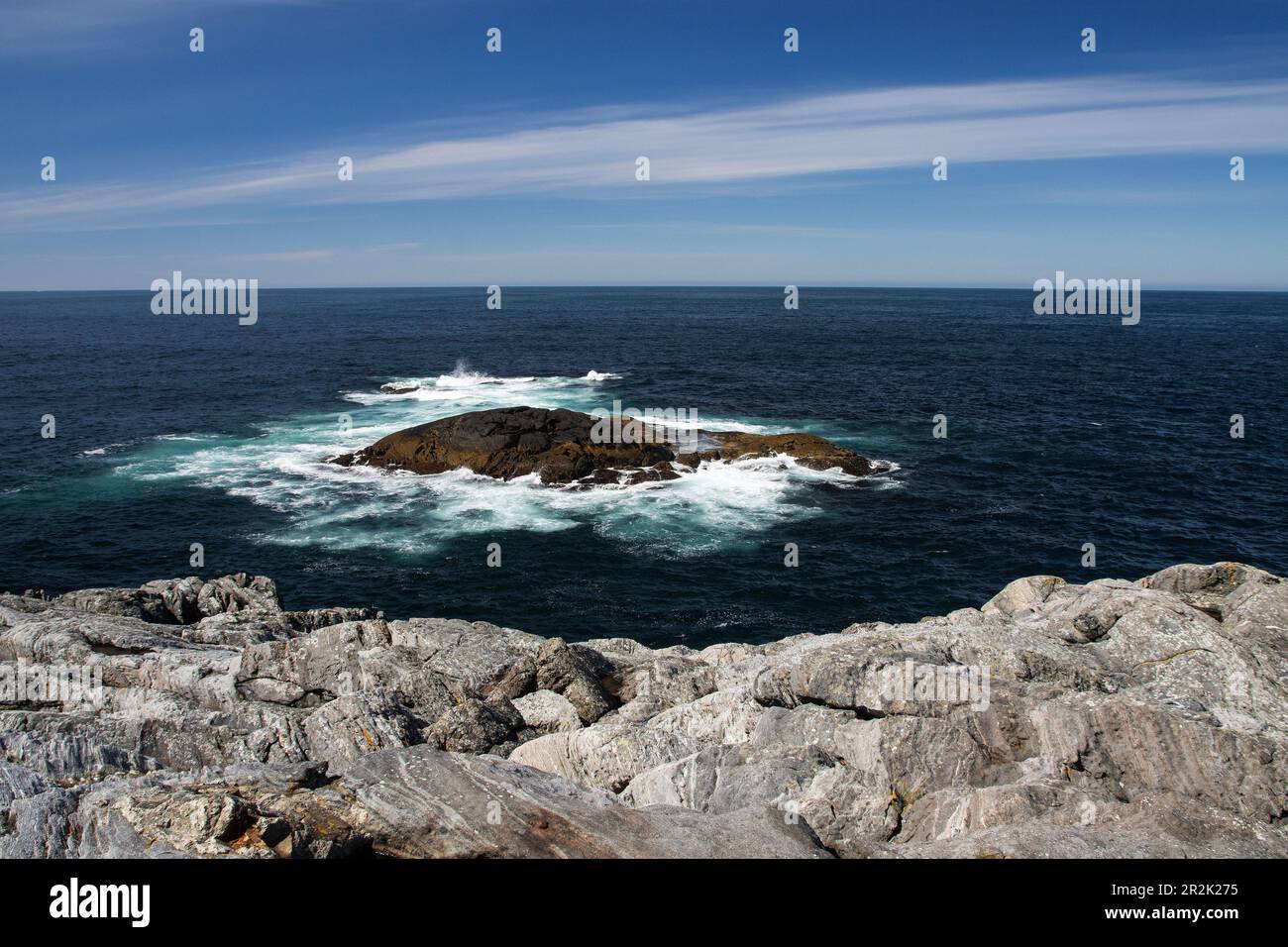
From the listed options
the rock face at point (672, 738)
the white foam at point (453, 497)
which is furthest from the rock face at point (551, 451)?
the rock face at point (672, 738)

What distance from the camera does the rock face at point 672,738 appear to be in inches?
409

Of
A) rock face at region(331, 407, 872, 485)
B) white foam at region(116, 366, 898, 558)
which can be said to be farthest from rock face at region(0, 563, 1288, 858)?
rock face at region(331, 407, 872, 485)

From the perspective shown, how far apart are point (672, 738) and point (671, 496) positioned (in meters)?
34.2

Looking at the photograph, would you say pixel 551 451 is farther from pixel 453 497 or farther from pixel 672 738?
pixel 672 738

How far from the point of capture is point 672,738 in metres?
15.8

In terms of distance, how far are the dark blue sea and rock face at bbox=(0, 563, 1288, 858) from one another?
13.9 metres

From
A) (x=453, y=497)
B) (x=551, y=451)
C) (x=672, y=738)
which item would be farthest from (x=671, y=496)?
(x=672, y=738)

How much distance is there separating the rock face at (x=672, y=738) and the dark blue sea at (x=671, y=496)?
13943mm

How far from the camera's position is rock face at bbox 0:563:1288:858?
1039 cm

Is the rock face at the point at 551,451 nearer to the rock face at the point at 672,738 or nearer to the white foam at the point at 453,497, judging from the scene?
the white foam at the point at 453,497

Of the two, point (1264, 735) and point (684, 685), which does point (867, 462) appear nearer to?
point (684, 685)
